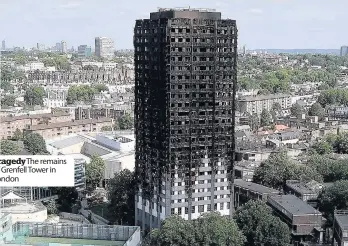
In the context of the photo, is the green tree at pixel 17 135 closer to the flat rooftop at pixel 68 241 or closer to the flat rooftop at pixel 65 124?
the flat rooftop at pixel 65 124

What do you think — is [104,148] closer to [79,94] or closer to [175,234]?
[175,234]

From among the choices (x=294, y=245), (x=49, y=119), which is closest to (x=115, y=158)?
(x=294, y=245)

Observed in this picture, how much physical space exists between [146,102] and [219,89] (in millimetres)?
4166

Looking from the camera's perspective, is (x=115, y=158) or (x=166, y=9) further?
(x=115, y=158)

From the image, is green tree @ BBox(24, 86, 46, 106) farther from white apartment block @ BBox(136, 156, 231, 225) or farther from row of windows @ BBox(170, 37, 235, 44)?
row of windows @ BBox(170, 37, 235, 44)

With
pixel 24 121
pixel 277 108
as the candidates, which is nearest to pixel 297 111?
pixel 277 108

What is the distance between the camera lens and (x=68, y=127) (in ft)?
198

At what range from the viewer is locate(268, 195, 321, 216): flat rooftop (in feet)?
96.4

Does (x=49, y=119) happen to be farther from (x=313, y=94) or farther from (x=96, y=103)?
(x=313, y=94)

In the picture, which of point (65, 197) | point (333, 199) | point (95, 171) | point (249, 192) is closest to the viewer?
point (333, 199)

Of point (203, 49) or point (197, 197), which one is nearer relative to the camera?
point (203, 49)

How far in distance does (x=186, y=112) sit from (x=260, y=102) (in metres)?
48.3

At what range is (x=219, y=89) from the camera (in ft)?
102

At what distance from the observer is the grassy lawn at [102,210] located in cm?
3684
